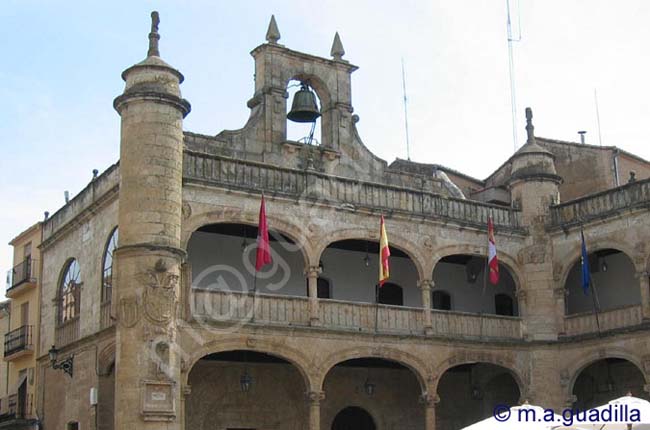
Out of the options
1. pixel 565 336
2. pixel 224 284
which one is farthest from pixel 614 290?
pixel 224 284

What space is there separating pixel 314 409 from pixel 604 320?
25.6 feet

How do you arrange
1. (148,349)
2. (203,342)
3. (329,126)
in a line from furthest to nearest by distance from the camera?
(329,126) < (203,342) < (148,349)

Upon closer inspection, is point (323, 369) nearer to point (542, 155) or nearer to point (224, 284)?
point (224, 284)

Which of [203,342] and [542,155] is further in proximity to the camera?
[542,155]

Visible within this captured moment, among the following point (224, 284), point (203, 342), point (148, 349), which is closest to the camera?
point (148, 349)

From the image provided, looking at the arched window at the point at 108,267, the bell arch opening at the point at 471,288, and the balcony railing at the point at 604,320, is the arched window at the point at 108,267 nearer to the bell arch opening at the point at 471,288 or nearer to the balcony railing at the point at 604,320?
the bell arch opening at the point at 471,288

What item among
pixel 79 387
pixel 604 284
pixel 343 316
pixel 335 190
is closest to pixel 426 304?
pixel 343 316

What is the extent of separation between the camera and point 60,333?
83.2 feet

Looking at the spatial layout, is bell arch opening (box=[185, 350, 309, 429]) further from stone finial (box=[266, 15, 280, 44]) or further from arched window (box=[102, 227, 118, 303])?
stone finial (box=[266, 15, 280, 44])

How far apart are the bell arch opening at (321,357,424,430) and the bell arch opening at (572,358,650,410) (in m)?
4.35

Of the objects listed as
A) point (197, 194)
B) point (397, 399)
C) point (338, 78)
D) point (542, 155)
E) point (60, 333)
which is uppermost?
point (338, 78)

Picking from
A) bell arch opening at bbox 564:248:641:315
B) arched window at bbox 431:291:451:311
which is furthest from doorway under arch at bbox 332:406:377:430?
bell arch opening at bbox 564:248:641:315

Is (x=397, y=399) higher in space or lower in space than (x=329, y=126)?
lower

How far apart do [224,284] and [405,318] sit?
437 cm
